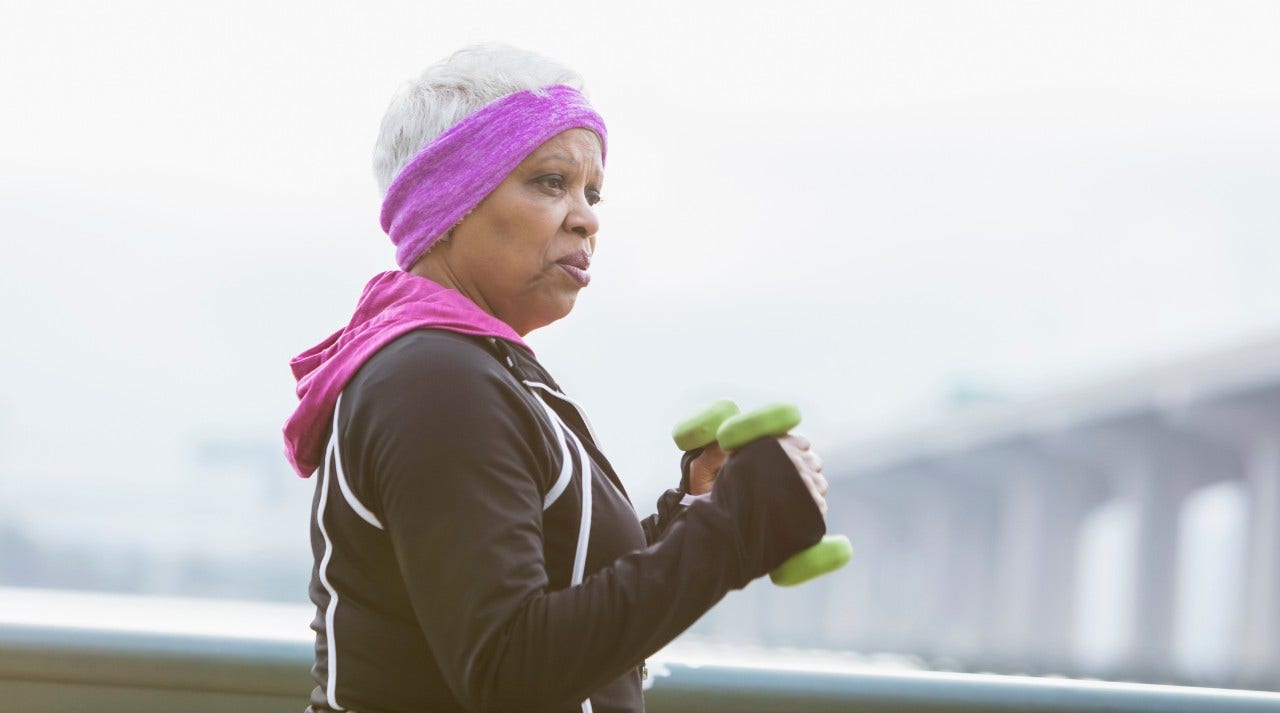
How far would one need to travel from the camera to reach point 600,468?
1.38 meters

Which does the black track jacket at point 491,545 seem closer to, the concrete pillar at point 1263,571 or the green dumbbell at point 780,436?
the green dumbbell at point 780,436

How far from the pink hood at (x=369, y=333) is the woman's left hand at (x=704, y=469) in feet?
1.15

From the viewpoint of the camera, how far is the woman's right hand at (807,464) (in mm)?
1234

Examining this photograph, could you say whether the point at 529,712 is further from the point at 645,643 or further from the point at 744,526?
the point at 744,526

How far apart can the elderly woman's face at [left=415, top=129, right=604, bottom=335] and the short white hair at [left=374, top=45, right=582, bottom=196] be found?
75 mm

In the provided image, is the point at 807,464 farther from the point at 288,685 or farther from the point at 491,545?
the point at 288,685

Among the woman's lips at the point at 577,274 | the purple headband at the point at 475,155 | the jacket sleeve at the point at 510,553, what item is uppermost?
the purple headband at the point at 475,155

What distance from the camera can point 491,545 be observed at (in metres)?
1.13

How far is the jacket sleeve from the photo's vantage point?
3.72 feet

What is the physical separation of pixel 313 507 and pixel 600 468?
30cm

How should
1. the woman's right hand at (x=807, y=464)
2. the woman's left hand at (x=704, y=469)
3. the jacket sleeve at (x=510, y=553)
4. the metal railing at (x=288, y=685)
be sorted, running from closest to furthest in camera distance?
1. the jacket sleeve at (x=510, y=553)
2. the woman's right hand at (x=807, y=464)
3. the woman's left hand at (x=704, y=469)
4. the metal railing at (x=288, y=685)

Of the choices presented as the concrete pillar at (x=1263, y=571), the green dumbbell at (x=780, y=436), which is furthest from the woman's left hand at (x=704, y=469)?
the concrete pillar at (x=1263, y=571)

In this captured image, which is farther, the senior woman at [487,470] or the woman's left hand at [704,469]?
the woman's left hand at [704,469]

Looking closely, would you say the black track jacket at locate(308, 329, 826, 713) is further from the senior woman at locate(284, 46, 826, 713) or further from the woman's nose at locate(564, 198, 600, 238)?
the woman's nose at locate(564, 198, 600, 238)
